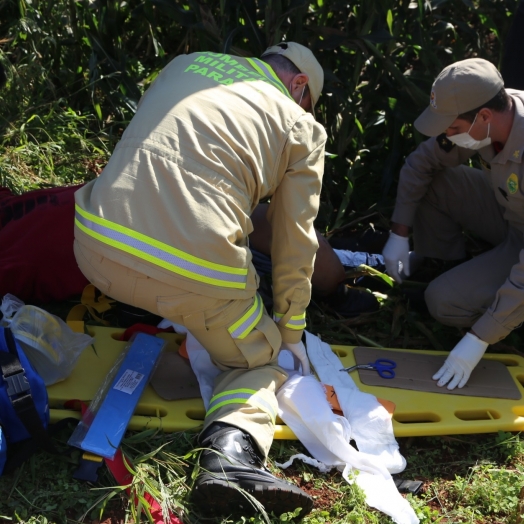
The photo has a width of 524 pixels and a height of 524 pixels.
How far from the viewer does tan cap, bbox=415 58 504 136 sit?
2.82m

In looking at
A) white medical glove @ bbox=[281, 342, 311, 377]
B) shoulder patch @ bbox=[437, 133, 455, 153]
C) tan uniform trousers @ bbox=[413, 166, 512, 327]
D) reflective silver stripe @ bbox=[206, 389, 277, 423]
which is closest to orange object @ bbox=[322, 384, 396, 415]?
white medical glove @ bbox=[281, 342, 311, 377]

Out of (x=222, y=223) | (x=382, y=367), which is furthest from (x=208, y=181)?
(x=382, y=367)

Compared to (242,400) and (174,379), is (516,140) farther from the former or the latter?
(174,379)

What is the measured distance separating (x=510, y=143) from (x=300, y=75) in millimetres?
946

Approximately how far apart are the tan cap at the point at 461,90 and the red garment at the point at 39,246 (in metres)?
1.52

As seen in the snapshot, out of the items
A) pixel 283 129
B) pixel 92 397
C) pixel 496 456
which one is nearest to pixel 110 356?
pixel 92 397

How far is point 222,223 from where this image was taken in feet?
7.52

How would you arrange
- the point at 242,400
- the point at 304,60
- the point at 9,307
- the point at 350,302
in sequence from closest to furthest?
the point at 242,400
the point at 304,60
the point at 9,307
the point at 350,302

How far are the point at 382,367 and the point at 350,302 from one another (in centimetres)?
48

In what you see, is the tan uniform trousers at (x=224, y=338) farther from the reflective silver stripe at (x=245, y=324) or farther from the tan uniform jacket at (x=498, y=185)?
the tan uniform jacket at (x=498, y=185)

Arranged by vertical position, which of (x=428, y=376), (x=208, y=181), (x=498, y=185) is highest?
(x=208, y=181)

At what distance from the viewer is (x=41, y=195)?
9.97 ft

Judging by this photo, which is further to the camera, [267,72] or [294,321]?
[294,321]

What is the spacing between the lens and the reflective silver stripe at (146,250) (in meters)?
2.23
